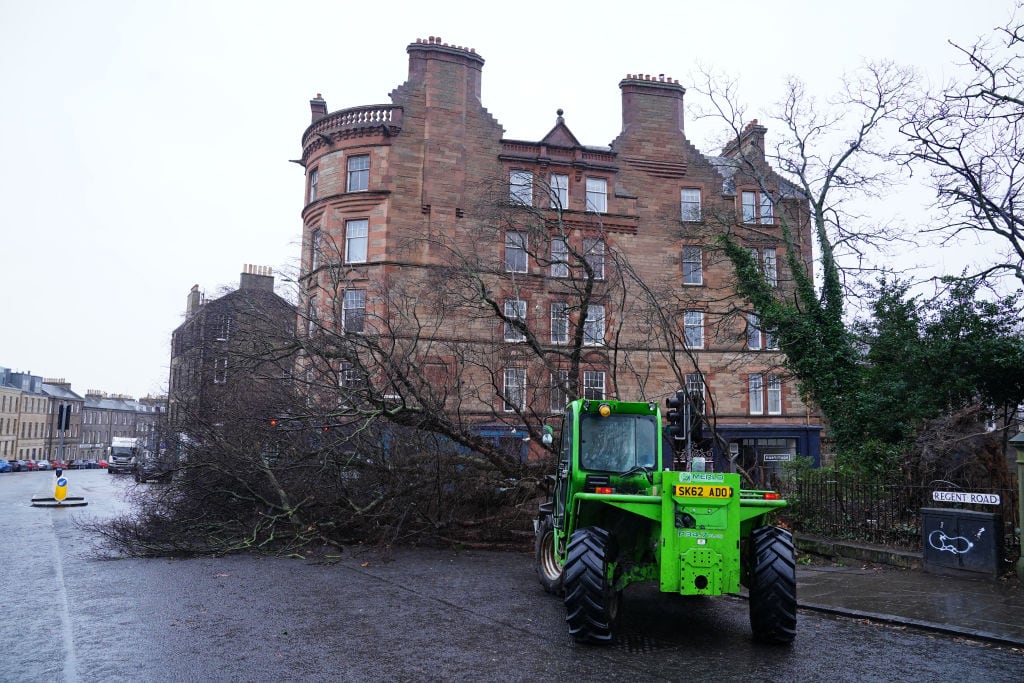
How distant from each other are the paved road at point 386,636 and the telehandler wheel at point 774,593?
0.19 m

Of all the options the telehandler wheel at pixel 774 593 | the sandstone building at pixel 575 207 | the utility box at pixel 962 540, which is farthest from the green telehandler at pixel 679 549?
the sandstone building at pixel 575 207

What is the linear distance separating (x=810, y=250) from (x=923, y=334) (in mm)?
15536

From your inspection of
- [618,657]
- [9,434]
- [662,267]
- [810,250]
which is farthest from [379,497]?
[9,434]

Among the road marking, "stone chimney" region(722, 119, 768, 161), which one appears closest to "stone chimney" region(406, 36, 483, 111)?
"stone chimney" region(722, 119, 768, 161)

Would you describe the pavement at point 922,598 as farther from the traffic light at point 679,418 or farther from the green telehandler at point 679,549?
the traffic light at point 679,418

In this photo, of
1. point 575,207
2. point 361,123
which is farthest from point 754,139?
point 361,123

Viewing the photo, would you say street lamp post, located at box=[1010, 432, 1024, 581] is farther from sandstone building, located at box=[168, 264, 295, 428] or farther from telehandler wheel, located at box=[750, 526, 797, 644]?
sandstone building, located at box=[168, 264, 295, 428]

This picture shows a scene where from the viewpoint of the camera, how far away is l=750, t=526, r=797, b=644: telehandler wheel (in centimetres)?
740

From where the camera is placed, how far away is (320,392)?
58.9 ft

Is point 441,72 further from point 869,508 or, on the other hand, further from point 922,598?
point 922,598

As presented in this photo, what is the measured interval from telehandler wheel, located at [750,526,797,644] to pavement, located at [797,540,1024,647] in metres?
2.14

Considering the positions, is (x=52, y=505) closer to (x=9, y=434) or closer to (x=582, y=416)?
(x=582, y=416)

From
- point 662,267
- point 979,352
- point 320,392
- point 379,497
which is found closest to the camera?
point 379,497

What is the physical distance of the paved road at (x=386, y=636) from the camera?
6.68 m
